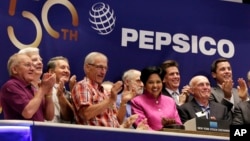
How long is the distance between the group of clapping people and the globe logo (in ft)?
2.04

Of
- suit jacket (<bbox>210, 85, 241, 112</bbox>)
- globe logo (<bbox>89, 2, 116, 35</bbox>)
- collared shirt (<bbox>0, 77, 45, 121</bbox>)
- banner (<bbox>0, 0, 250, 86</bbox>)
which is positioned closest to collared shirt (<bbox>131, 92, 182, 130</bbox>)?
suit jacket (<bbox>210, 85, 241, 112</bbox>)

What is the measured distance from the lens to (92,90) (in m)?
3.76

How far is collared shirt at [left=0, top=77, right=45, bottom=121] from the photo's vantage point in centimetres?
327

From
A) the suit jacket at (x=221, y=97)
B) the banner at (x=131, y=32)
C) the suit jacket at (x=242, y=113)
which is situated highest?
the banner at (x=131, y=32)

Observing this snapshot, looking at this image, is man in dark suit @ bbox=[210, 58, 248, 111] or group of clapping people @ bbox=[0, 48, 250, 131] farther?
man in dark suit @ bbox=[210, 58, 248, 111]

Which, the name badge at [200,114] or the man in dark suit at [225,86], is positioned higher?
the man in dark suit at [225,86]

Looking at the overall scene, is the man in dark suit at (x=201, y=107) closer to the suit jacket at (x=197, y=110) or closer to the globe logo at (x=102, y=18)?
the suit jacket at (x=197, y=110)

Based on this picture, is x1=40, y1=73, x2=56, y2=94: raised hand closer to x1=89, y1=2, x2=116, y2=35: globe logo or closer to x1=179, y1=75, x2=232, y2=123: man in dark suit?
x1=179, y1=75, x2=232, y2=123: man in dark suit

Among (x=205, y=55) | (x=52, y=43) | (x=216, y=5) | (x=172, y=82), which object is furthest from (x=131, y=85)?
(x=216, y=5)

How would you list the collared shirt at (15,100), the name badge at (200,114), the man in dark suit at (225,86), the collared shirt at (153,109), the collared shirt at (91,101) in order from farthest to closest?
the man in dark suit at (225,86) → the name badge at (200,114) → the collared shirt at (153,109) → the collared shirt at (91,101) → the collared shirt at (15,100)

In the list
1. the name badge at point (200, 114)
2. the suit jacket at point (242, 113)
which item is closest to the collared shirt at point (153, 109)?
the name badge at point (200, 114)

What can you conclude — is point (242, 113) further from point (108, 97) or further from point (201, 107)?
point (108, 97)

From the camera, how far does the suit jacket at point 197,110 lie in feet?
14.2

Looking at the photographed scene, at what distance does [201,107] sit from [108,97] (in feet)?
3.24
